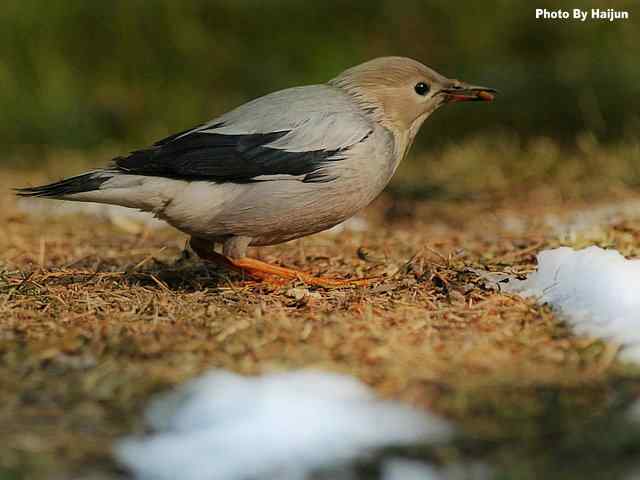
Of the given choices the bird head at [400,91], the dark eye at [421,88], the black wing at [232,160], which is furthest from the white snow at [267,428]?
the dark eye at [421,88]

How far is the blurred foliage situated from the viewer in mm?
9117

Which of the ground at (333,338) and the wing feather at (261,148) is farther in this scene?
the wing feather at (261,148)

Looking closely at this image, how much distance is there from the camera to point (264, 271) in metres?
4.47

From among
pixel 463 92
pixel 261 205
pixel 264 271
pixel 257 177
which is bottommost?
pixel 264 271

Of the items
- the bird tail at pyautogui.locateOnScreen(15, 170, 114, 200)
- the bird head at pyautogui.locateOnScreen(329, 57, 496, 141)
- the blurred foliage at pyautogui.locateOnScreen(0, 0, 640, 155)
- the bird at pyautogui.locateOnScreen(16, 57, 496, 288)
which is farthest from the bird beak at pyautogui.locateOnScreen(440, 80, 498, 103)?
the blurred foliage at pyautogui.locateOnScreen(0, 0, 640, 155)

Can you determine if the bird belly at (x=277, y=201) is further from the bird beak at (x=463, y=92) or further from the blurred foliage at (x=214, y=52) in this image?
the blurred foliage at (x=214, y=52)

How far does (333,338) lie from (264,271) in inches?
47.7

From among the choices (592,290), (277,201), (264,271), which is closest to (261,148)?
(277,201)

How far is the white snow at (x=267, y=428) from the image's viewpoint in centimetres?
250

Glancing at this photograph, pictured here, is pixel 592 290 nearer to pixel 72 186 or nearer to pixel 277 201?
pixel 277 201

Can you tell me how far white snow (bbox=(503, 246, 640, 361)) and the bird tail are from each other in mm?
1879

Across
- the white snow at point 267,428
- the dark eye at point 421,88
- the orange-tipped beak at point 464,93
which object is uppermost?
the dark eye at point 421,88

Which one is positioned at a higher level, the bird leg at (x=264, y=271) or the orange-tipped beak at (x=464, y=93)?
the orange-tipped beak at (x=464, y=93)

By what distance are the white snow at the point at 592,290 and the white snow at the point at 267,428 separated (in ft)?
3.03
